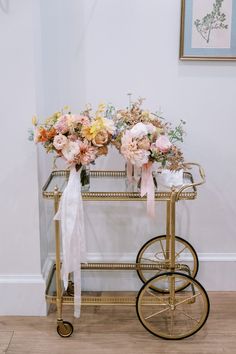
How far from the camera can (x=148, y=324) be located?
2648 mm

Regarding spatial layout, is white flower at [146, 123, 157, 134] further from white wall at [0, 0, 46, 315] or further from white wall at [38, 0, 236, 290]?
white wall at [0, 0, 46, 315]

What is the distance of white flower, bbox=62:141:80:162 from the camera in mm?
2324

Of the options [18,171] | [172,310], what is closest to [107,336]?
[172,310]

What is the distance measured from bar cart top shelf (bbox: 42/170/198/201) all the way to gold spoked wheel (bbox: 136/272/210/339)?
0.41 meters

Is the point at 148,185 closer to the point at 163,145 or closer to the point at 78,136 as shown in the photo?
the point at 163,145

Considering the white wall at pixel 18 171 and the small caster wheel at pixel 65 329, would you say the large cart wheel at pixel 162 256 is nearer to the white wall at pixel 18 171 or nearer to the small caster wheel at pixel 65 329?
the small caster wheel at pixel 65 329

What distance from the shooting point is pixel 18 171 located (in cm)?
267

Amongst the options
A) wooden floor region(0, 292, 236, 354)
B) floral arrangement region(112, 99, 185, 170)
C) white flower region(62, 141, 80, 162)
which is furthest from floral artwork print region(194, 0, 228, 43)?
wooden floor region(0, 292, 236, 354)

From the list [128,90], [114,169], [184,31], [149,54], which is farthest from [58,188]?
[184,31]

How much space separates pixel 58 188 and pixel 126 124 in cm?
49

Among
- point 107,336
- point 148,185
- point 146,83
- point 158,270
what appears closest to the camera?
point 148,185

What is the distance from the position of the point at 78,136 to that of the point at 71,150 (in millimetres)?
78

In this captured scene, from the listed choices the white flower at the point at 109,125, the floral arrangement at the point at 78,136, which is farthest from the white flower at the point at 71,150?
the white flower at the point at 109,125

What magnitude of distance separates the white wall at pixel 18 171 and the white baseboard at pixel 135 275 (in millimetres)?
295
